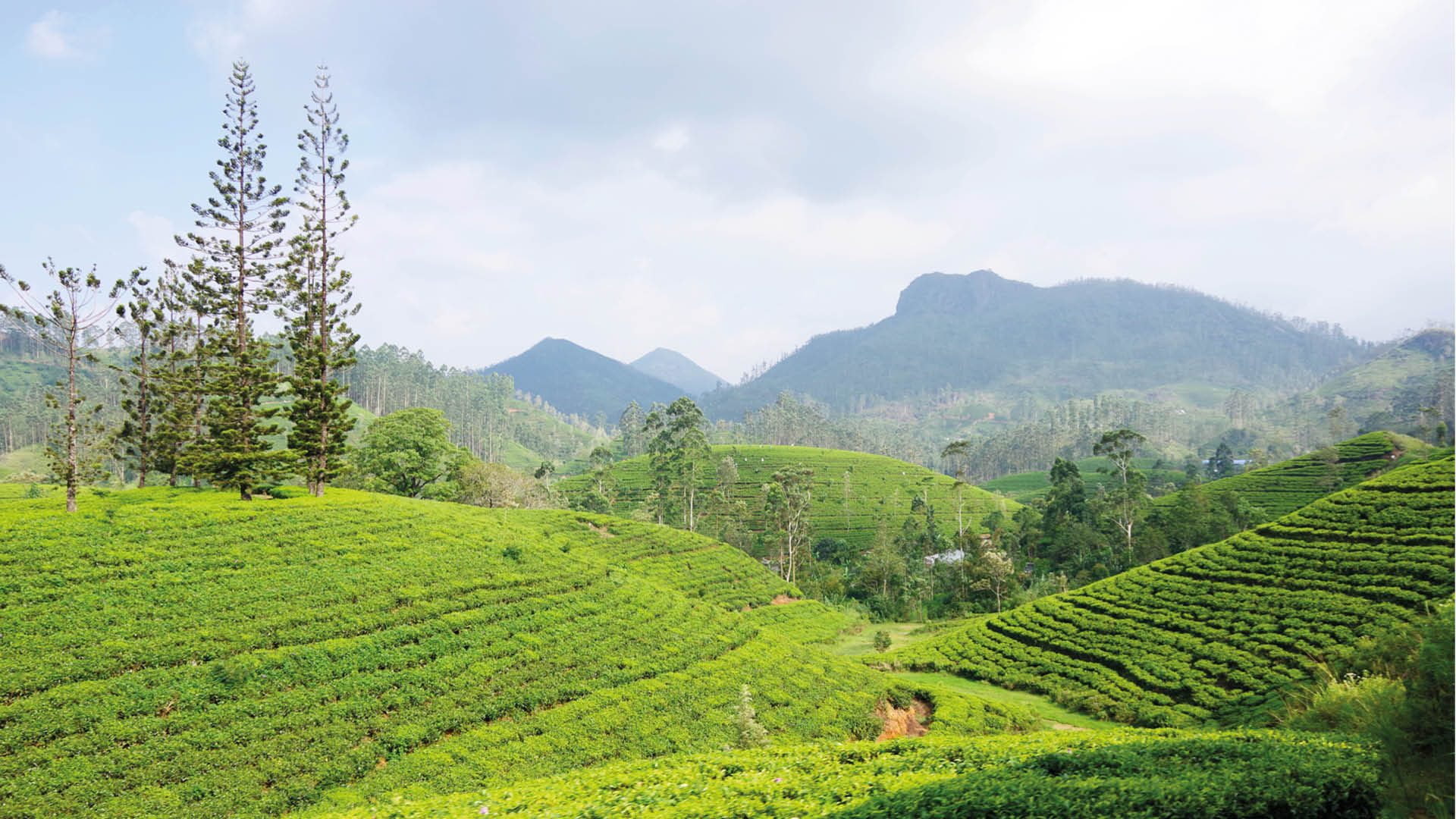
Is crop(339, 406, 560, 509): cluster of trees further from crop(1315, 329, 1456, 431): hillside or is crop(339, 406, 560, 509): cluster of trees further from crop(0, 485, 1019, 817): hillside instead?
crop(1315, 329, 1456, 431): hillside

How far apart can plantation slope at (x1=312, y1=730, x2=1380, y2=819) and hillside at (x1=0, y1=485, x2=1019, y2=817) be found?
4.17 meters

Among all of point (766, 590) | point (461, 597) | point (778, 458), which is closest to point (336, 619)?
point (461, 597)

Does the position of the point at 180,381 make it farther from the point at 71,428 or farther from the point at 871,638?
the point at 871,638

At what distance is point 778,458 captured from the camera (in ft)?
351

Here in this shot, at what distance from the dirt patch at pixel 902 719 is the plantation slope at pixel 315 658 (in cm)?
85

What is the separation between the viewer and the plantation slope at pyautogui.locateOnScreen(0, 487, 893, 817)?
12578 mm

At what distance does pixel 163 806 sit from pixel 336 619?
606cm

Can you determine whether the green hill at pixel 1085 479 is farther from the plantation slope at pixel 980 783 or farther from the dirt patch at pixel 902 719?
the plantation slope at pixel 980 783

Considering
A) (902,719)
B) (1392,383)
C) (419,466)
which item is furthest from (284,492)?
(1392,383)

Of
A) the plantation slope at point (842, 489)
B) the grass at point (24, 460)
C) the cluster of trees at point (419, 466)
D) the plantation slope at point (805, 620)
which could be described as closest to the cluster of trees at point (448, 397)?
the grass at point (24, 460)

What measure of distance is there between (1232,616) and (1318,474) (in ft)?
185

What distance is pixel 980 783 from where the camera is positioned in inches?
309

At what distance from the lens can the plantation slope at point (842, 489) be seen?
266 feet

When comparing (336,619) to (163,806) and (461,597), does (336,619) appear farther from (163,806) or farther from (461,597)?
(163,806)
